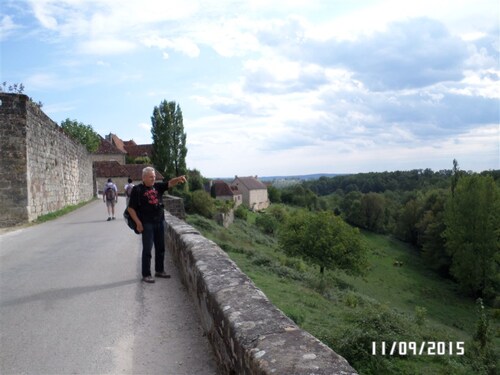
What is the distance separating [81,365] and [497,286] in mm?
45149

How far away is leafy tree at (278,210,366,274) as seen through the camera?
95.1 feet

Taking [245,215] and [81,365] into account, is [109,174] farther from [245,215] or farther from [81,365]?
[81,365]

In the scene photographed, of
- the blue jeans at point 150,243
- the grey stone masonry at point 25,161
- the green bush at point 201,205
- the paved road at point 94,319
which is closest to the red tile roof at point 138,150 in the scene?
the green bush at point 201,205

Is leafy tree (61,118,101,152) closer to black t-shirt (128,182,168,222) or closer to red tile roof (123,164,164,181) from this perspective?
red tile roof (123,164,164,181)

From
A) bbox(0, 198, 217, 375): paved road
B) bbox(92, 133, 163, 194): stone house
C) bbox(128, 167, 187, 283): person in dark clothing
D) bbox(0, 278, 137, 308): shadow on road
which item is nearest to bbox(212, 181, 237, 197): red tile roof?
bbox(92, 133, 163, 194): stone house

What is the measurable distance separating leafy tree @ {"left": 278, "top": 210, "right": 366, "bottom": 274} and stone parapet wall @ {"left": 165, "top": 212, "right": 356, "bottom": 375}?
2470 cm

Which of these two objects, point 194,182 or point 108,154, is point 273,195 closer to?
point 194,182

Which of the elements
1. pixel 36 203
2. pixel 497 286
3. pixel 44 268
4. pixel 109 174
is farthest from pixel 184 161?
pixel 44 268

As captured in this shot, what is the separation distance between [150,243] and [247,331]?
11.9 ft

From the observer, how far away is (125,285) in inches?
243

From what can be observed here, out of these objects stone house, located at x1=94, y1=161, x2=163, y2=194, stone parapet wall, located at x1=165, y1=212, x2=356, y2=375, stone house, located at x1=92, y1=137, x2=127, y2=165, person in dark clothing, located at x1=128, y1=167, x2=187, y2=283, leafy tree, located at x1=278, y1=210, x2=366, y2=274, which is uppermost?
stone house, located at x1=92, y1=137, x2=127, y2=165

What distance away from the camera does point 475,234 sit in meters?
40.2

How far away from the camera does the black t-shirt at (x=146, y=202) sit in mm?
6324
